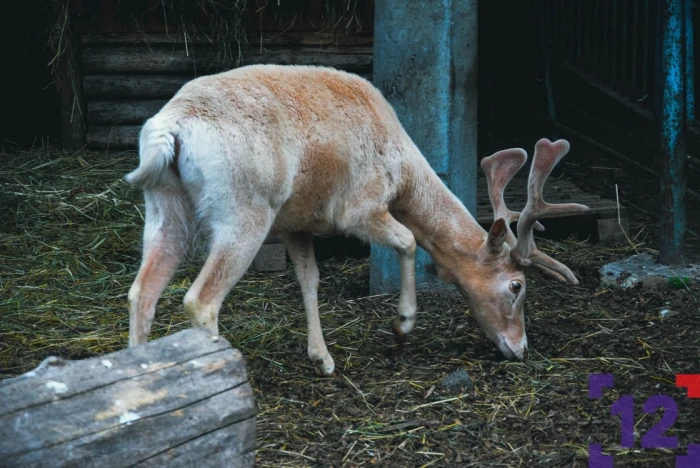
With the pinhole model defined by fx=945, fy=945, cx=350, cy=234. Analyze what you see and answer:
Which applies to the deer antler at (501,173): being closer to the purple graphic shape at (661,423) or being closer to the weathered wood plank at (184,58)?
the purple graphic shape at (661,423)

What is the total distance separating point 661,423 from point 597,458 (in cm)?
51

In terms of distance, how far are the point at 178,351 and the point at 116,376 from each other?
0.30 metres

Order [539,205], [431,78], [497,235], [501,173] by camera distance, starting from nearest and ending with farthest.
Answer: [539,205]
[497,235]
[501,173]
[431,78]

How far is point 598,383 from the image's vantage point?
483 centimetres

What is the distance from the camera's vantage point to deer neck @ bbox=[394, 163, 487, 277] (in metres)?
5.30

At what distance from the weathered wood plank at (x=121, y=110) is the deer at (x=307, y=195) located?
369cm

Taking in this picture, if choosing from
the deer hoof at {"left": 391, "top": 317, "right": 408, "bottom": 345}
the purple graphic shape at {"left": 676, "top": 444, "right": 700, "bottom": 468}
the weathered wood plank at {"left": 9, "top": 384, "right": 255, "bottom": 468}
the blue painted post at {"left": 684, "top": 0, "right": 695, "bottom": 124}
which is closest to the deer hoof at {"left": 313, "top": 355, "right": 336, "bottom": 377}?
the deer hoof at {"left": 391, "top": 317, "right": 408, "bottom": 345}

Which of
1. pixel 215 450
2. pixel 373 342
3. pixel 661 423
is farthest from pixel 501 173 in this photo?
pixel 215 450

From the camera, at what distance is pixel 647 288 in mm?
6355

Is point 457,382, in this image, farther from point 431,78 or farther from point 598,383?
point 431,78

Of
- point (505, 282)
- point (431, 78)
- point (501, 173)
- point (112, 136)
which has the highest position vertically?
point (431, 78)

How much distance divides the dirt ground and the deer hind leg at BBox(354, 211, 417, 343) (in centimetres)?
29

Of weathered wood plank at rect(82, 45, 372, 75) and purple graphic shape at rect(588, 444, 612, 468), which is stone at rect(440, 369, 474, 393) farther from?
weathered wood plank at rect(82, 45, 372, 75)

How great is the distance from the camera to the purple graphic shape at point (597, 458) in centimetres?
382
